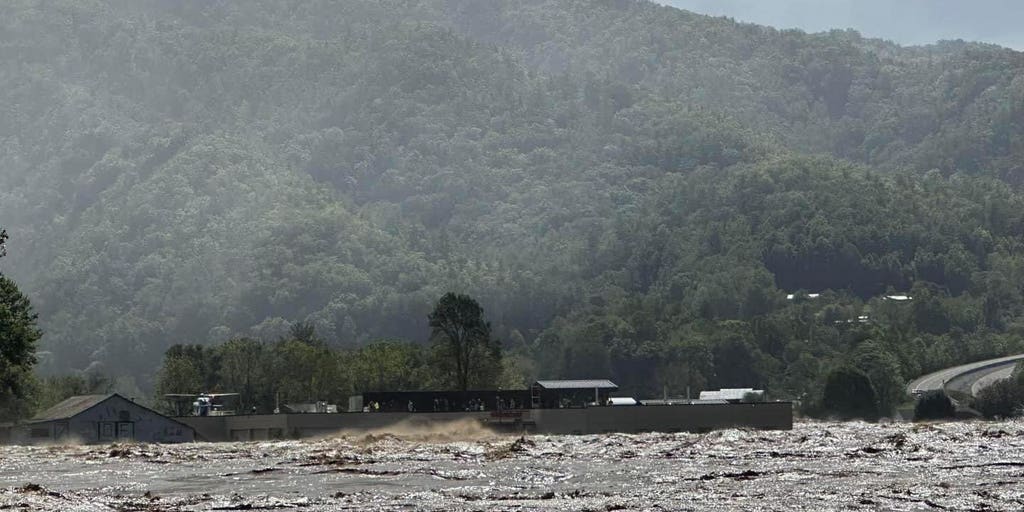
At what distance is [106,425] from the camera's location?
18488 cm

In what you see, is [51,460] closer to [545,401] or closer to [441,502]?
[441,502]

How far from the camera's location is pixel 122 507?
61719mm

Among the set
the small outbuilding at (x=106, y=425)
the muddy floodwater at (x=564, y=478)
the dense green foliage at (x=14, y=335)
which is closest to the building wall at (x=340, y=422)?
the small outbuilding at (x=106, y=425)

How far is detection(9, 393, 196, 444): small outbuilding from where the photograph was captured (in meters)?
181

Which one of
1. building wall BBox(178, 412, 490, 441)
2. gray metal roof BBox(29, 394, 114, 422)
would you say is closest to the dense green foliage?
building wall BBox(178, 412, 490, 441)

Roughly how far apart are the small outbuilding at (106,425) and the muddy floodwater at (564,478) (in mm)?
67669

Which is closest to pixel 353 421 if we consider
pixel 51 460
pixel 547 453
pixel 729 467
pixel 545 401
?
pixel 545 401

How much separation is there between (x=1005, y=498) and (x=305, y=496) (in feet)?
83.6

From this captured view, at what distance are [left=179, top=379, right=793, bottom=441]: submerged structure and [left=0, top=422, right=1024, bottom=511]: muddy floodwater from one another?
59.9 m

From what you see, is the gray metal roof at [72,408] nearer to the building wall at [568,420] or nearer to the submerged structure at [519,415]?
the submerged structure at [519,415]

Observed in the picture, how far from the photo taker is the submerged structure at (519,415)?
6909 inches

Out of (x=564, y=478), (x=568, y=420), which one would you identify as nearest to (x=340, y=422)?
(x=568, y=420)

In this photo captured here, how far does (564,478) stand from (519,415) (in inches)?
4301

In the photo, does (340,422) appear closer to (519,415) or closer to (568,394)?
(519,415)
